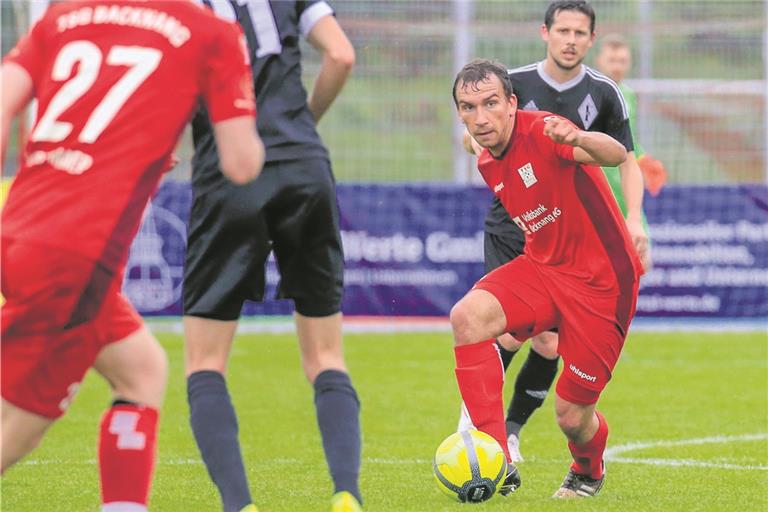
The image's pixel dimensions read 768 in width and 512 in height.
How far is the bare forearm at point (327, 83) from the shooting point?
4.99 m

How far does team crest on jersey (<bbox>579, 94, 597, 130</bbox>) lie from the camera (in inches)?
288

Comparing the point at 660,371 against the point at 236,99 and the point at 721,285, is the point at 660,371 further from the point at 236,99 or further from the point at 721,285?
the point at 236,99

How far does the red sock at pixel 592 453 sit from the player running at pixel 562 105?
0.76m

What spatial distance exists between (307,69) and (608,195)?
1107 centimetres

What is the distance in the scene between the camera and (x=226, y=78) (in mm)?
4125

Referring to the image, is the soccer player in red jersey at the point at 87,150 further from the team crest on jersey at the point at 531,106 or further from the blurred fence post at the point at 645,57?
the blurred fence post at the point at 645,57

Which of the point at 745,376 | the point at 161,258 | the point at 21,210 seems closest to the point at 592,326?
the point at 21,210

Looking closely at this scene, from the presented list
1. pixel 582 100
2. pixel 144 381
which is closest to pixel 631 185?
pixel 582 100

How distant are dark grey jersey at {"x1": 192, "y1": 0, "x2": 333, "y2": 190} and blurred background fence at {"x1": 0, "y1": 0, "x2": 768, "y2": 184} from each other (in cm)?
1219

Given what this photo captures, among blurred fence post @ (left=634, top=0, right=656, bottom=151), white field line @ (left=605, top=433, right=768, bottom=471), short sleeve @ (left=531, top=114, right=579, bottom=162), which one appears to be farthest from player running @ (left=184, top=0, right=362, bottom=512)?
blurred fence post @ (left=634, top=0, right=656, bottom=151)

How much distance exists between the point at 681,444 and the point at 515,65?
10.0 metres

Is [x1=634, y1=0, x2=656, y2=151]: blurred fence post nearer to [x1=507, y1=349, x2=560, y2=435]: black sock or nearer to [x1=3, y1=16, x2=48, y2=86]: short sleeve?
[x1=507, y1=349, x2=560, y2=435]: black sock

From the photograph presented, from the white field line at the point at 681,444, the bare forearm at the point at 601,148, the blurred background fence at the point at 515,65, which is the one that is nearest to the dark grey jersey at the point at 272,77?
the bare forearm at the point at 601,148

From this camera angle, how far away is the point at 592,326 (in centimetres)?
623
